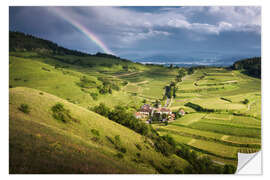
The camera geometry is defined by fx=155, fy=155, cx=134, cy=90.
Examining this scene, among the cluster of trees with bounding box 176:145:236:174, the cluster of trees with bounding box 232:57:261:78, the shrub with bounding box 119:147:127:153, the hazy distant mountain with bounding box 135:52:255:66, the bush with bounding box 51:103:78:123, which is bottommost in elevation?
the cluster of trees with bounding box 176:145:236:174

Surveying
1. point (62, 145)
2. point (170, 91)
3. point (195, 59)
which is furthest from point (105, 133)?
point (170, 91)

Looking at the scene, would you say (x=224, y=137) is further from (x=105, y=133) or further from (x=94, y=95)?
(x=94, y=95)

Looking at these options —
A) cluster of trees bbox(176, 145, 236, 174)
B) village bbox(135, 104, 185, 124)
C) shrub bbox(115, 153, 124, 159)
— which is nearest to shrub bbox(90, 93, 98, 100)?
village bbox(135, 104, 185, 124)

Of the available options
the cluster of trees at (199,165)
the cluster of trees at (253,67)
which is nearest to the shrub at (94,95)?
the cluster of trees at (199,165)

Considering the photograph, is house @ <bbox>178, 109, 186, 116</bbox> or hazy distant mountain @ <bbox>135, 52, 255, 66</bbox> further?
hazy distant mountain @ <bbox>135, 52, 255, 66</bbox>

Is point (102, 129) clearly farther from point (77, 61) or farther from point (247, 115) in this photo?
point (77, 61)

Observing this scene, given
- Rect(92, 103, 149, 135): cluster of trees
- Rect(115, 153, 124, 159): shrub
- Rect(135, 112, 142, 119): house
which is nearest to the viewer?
Rect(115, 153, 124, 159): shrub

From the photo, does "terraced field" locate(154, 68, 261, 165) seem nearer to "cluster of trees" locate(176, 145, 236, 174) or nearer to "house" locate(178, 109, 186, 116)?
"house" locate(178, 109, 186, 116)
